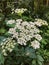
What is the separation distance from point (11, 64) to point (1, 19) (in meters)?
0.81

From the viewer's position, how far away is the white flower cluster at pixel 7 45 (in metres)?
2.56

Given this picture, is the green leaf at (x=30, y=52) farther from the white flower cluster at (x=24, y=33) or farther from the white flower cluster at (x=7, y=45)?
the white flower cluster at (x=7, y=45)

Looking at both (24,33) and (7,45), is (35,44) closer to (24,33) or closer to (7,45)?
(24,33)

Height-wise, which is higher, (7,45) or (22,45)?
(7,45)

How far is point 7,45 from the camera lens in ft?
8.48

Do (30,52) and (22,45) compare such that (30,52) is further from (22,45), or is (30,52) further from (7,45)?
(7,45)

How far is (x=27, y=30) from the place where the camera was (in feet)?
8.79

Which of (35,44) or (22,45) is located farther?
(22,45)

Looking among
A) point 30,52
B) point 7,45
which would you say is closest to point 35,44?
point 30,52

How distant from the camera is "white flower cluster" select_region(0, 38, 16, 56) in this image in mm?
2560

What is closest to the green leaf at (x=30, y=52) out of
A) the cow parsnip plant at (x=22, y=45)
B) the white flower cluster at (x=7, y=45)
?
the cow parsnip plant at (x=22, y=45)

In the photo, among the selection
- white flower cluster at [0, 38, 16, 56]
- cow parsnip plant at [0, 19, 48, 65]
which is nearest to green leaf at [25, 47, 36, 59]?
cow parsnip plant at [0, 19, 48, 65]

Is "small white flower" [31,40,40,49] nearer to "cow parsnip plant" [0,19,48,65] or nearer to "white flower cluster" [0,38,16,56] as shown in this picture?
"cow parsnip plant" [0,19,48,65]

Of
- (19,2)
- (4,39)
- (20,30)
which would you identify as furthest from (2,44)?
(19,2)
